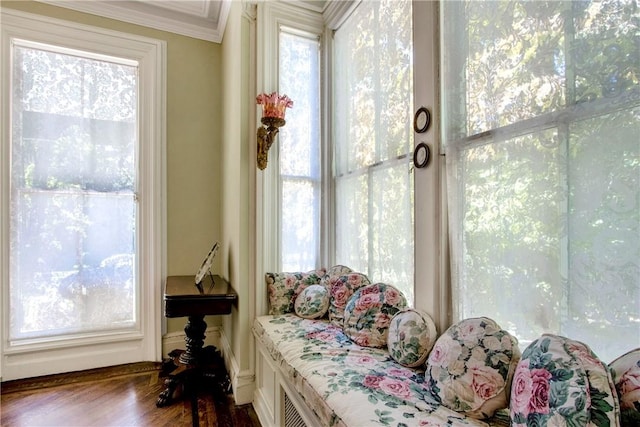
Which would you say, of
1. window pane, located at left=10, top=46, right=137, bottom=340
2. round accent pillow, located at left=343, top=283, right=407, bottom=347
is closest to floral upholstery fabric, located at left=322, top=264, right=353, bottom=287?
round accent pillow, located at left=343, top=283, right=407, bottom=347

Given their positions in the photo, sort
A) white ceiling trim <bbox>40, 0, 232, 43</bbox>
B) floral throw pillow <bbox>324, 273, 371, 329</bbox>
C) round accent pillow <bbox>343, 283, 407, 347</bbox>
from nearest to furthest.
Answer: round accent pillow <bbox>343, 283, 407, 347</bbox>
floral throw pillow <bbox>324, 273, 371, 329</bbox>
white ceiling trim <bbox>40, 0, 232, 43</bbox>

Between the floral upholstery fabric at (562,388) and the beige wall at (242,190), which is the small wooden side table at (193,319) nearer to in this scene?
the beige wall at (242,190)

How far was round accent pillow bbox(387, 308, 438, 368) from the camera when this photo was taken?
1279 millimetres

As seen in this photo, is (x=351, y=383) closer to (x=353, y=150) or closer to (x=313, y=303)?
(x=313, y=303)

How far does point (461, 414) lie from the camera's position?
0.98m

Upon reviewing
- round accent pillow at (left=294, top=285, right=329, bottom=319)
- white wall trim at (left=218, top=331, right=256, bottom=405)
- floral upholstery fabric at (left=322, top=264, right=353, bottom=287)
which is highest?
floral upholstery fabric at (left=322, top=264, right=353, bottom=287)

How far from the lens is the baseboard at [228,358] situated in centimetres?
204

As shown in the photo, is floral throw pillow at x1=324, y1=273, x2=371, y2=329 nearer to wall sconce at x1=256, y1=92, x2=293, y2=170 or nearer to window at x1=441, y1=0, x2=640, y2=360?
window at x1=441, y1=0, x2=640, y2=360

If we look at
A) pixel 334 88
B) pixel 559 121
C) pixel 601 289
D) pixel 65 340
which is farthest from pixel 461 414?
pixel 65 340

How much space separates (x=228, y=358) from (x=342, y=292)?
1.22m

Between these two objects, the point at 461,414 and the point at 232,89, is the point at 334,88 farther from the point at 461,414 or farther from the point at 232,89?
the point at 461,414

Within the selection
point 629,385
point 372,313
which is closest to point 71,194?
point 372,313

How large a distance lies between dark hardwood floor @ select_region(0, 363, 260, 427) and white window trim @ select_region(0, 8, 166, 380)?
0.52 feet

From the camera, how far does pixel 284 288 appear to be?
206cm
